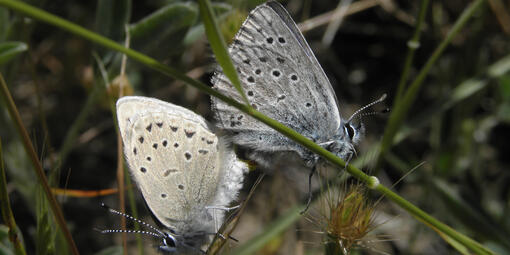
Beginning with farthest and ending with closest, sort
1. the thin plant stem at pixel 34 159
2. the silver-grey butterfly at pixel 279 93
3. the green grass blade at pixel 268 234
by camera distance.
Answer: the green grass blade at pixel 268 234 < the silver-grey butterfly at pixel 279 93 < the thin plant stem at pixel 34 159

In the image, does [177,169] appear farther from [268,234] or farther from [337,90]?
[337,90]

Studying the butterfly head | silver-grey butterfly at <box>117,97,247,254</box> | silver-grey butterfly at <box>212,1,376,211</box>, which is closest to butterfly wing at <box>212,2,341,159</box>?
silver-grey butterfly at <box>212,1,376,211</box>

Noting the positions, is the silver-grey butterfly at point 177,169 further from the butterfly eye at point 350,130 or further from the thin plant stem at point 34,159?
the butterfly eye at point 350,130

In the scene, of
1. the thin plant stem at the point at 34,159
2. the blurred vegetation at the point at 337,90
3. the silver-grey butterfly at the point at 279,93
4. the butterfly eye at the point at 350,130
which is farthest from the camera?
the blurred vegetation at the point at 337,90

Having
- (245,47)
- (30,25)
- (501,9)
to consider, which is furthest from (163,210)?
(501,9)

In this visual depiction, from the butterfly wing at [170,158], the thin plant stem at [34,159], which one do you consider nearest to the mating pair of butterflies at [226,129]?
the butterfly wing at [170,158]
